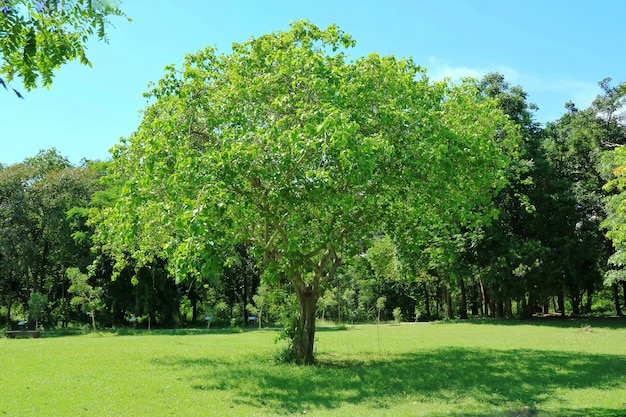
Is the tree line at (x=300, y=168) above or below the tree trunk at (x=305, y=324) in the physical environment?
above

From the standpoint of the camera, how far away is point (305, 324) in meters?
14.7

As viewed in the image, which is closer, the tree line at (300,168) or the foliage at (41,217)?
the tree line at (300,168)

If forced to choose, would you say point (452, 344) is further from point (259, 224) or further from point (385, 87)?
point (385, 87)

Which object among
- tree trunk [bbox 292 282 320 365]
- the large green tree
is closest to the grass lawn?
tree trunk [bbox 292 282 320 365]

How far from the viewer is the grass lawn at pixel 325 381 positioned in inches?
354

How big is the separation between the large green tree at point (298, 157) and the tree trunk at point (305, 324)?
1.3 inches

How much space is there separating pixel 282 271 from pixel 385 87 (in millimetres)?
5257

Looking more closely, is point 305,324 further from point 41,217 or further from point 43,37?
point 41,217

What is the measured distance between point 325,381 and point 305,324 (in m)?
3.02

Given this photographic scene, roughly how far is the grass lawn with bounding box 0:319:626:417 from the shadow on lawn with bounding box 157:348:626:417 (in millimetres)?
25

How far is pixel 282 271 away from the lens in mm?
12680

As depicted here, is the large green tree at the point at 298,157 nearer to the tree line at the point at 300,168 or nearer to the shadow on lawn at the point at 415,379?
the tree line at the point at 300,168

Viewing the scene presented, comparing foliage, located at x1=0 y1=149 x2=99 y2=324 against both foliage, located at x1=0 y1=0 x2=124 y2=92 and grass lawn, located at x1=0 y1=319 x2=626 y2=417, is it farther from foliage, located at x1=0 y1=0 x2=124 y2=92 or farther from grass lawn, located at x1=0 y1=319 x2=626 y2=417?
foliage, located at x1=0 y1=0 x2=124 y2=92

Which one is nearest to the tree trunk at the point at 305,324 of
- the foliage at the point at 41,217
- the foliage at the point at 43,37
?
the foliage at the point at 43,37
